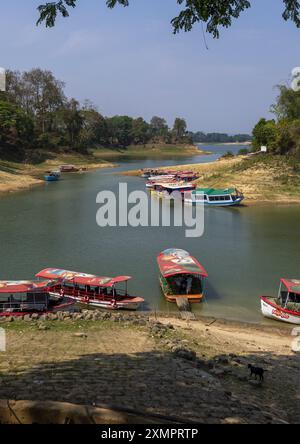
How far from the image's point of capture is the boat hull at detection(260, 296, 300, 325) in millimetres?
22500

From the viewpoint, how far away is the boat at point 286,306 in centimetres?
2252

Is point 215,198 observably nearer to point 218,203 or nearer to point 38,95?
point 218,203

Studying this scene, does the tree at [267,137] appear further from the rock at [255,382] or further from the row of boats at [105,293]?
the rock at [255,382]

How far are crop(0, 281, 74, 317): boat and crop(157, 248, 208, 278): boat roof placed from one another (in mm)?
5933

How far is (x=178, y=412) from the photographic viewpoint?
9797 millimetres

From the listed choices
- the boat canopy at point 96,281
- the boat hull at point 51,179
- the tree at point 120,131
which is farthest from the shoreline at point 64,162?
the boat canopy at point 96,281

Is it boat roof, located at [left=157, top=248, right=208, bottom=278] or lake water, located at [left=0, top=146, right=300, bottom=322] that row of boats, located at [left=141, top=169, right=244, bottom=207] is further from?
boat roof, located at [left=157, top=248, right=208, bottom=278]

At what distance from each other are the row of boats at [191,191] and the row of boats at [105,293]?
3321cm

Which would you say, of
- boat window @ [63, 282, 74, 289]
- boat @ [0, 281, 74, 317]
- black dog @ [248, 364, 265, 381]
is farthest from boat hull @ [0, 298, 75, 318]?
black dog @ [248, 364, 265, 381]

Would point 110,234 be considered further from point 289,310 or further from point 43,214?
point 289,310

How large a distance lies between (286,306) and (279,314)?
0.64 m

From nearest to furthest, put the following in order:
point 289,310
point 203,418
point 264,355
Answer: point 203,418, point 264,355, point 289,310

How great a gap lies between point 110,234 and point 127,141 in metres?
148
